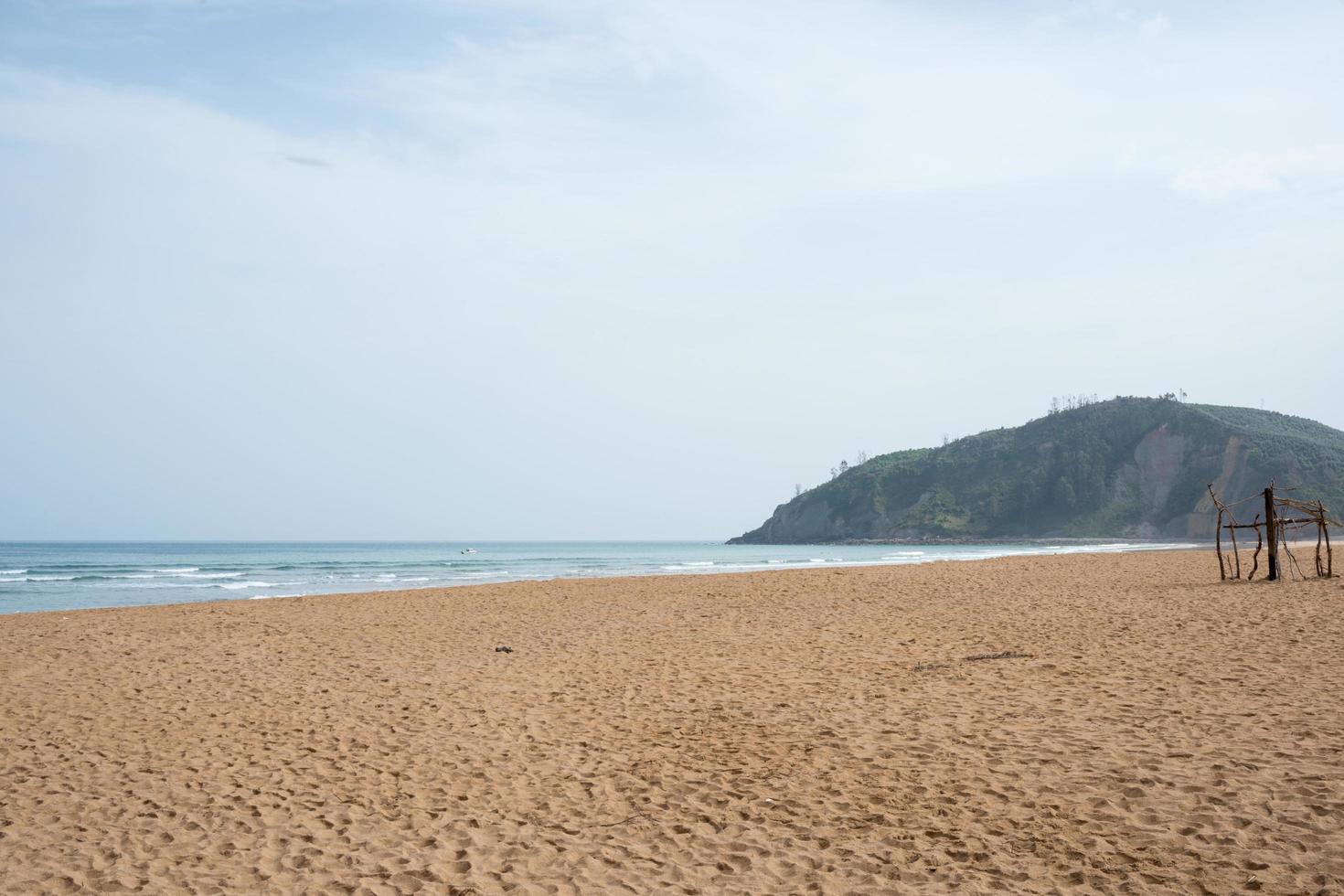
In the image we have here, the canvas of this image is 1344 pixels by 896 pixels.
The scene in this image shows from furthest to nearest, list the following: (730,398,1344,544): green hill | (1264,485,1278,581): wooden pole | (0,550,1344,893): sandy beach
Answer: (730,398,1344,544): green hill < (1264,485,1278,581): wooden pole < (0,550,1344,893): sandy beach

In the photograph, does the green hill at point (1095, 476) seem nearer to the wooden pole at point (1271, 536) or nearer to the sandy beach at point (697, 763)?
the wooden pole at point (1271, 536)

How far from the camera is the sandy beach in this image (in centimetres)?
512

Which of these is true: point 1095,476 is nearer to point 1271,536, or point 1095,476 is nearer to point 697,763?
point 1271,536

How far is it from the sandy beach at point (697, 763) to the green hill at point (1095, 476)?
84.2 metres

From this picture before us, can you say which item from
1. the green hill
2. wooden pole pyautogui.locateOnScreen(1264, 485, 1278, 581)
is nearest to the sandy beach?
wooden pole pyautogui.locateOnScreen(1264, 485, 1278, 581)

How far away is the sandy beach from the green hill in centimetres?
8417

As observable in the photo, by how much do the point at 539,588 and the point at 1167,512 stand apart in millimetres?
85606

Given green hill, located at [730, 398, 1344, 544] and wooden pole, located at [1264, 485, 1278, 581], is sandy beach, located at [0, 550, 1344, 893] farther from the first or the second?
green hill, located at [730, 398, 1344, 544]

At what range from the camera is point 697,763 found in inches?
280

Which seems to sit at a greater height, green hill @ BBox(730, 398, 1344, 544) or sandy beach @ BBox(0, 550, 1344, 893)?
green hill @ BBox(730, 398, 1344, 544)

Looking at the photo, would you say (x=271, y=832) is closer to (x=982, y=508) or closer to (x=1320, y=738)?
(x=1320, y=738)

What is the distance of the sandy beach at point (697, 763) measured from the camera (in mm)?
5125

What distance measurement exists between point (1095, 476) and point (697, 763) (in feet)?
340

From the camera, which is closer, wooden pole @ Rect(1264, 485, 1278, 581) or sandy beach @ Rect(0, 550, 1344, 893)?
sandy beach @ Rect(0, 550, 1344, 893)
